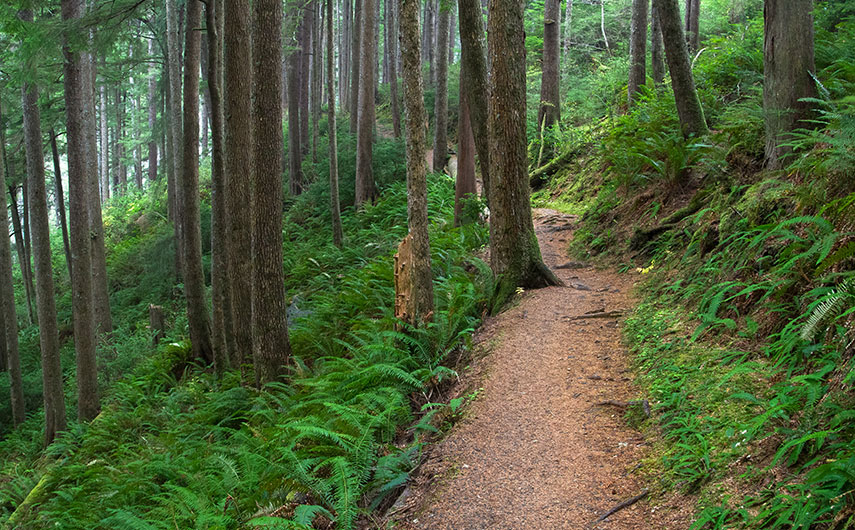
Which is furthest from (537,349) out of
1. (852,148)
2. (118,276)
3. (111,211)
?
(111,211)

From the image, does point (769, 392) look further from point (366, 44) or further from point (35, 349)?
point (35, 349)

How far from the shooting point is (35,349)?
1823cm

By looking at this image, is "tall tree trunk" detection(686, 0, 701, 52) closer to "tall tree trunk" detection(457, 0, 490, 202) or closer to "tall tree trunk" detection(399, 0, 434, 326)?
"tall tree trunk" detection(457, 0, 490, 202)

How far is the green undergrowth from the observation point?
4527 mm

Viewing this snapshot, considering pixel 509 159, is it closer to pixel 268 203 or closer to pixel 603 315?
pixel 603 315

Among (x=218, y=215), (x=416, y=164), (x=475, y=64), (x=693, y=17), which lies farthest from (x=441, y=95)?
(x=416, y=164)

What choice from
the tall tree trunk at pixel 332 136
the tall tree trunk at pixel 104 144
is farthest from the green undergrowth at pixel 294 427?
the tall tree trunk at pixel 104 144

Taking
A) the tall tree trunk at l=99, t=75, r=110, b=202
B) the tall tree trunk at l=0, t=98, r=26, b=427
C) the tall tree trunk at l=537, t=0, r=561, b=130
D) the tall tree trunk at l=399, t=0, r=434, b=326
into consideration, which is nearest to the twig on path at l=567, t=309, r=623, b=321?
the tall tree trunk at l=399, t=0, r=434, b=326

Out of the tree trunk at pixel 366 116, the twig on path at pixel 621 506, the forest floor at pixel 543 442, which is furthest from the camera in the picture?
the tree trunk at pixel 366 116

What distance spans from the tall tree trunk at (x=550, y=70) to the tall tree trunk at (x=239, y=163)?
939 cm

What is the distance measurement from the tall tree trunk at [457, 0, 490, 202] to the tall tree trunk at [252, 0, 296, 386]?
122 inches

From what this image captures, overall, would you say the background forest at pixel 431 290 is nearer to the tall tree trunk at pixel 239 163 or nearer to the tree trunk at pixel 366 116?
the tall tree trunk at pixel 239 163

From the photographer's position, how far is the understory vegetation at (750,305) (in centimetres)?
309

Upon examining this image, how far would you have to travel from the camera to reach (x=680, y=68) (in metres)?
8.19
